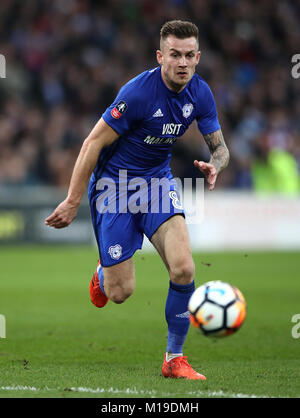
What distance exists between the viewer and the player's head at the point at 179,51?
232 inches

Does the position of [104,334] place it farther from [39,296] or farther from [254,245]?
[254,245]

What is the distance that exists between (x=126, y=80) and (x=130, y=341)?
12039 mm

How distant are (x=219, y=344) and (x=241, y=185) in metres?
10.7

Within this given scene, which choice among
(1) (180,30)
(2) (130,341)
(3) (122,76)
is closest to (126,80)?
(3) (122,76)

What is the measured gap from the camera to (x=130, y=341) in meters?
7.43

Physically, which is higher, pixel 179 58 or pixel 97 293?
pixel 179 58

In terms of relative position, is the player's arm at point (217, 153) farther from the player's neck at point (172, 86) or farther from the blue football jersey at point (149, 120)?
the player's neck at point (172, 86)

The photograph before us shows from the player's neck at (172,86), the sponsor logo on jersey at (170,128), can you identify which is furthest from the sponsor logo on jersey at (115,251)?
the player's neck at (172,86)

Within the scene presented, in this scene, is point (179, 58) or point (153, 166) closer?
point (179, 58)

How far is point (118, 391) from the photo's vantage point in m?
4.95

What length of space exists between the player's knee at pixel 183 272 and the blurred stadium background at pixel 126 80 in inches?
423

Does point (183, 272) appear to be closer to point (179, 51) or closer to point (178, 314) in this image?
point (178, 314)

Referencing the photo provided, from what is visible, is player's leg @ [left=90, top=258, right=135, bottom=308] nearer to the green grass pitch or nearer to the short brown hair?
the green grass pitch
